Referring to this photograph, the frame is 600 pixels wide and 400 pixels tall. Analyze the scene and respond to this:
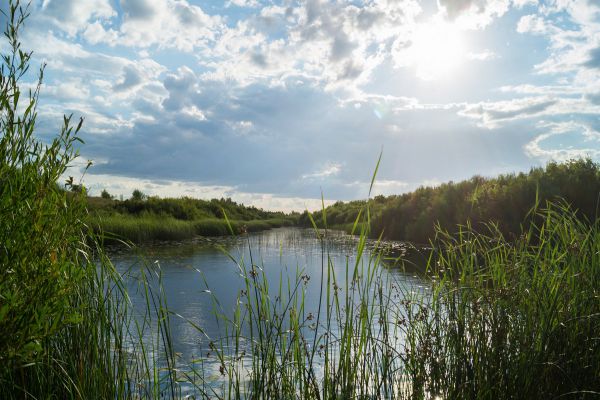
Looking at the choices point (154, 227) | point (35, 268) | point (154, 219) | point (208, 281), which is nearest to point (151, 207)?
point (154, 219)

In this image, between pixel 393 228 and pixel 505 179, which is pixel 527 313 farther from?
pixel 393 228

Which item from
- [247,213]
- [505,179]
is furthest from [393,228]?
[247,213]

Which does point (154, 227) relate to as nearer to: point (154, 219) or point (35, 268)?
point (154, 219)

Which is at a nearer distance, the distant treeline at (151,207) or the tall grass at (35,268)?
the tall grass at (35,268)

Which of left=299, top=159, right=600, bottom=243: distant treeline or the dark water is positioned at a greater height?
left=299, top=159, right=600, bottom=243: distant treeline

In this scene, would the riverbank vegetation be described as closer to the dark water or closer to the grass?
the dark water

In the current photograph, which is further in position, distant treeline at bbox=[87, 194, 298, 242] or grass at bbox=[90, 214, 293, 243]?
distant treeline at bbox=[87, 194, 298, 242]

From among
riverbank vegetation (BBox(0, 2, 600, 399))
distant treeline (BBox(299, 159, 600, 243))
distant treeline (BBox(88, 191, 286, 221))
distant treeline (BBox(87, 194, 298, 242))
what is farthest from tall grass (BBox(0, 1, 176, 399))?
distant treeline (BBox(88, 191, 286, 221))

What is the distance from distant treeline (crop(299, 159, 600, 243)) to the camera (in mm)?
11969

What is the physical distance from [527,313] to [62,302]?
261cm

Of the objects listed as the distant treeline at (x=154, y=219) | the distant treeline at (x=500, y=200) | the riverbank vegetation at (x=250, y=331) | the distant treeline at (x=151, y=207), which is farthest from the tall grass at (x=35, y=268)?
the distant treeline at (x=151, y=207)

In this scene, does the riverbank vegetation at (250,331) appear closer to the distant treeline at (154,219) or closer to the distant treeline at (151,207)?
the distant treeline at (154,219)

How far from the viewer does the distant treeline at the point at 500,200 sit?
1197 centimetres

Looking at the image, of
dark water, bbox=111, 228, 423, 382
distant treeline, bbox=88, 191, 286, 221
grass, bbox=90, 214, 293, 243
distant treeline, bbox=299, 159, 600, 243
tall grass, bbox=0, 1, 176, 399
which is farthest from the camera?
distant treeline, bbox=88, 191, 286, 221
